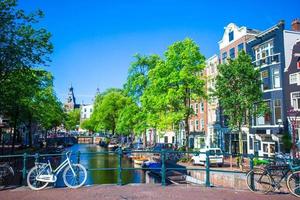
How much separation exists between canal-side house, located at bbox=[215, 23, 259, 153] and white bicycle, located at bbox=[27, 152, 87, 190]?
3075 cm

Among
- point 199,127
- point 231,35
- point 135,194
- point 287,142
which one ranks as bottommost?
point 135,194

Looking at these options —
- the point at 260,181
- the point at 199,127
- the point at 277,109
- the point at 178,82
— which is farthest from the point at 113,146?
the point at 260,181

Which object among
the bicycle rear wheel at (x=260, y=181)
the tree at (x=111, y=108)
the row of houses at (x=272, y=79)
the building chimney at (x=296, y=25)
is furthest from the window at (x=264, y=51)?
the tree at (x=111, y=108)

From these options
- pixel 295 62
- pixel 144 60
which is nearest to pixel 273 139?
pixel 295 62

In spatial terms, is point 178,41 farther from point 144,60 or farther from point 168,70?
point 144,60

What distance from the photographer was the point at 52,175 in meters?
10.9

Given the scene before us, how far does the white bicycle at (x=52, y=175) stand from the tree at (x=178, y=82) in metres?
24.5

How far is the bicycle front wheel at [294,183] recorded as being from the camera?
10.1 metres

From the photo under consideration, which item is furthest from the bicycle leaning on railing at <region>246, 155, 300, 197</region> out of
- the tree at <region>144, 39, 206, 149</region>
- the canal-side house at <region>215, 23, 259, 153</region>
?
the canal-side house at <region>215, 23, 259, 153</region>

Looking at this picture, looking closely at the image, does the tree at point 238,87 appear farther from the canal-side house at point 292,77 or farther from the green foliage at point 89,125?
the green foliage at point 89,125

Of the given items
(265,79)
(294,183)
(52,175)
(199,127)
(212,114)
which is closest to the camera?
(294,183)

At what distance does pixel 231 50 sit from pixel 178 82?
11.1 meters

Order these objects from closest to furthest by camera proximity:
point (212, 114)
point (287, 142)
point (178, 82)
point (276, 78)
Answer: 1. point (287, 142)
2. point (276, 78)
3. point (178, 82)
4. point (212, 114)

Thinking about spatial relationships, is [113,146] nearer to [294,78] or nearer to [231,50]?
[231,50]
